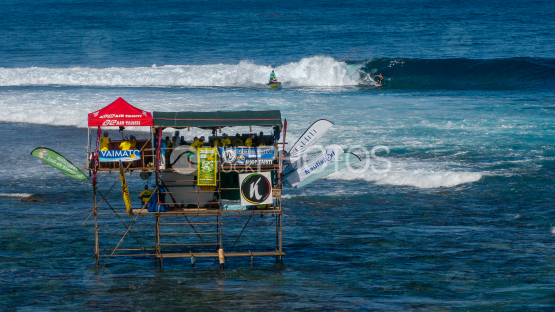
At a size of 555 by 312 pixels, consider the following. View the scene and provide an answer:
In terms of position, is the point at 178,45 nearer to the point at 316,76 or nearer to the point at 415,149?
the point at 316,76

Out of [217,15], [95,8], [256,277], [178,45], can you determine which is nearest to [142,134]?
[256,277]

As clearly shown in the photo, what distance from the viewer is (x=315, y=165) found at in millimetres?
20891

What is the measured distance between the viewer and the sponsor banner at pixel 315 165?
67.4 ft

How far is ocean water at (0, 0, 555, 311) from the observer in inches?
802

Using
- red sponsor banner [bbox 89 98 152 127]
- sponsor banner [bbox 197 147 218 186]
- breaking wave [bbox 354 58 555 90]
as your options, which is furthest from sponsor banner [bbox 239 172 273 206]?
breaking wave [bbox 354 58 555 90]

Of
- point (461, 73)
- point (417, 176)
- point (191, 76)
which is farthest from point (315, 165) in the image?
point (461, 73)

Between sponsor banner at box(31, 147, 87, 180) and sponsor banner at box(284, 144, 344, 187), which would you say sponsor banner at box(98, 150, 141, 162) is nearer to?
sponsor banner at box(31, 147, 87, 180)

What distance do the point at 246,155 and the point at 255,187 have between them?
1064 millimetres

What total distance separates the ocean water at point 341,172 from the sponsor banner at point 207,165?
10.9 ft

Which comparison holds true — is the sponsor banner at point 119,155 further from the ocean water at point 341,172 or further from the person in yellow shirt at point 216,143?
the ocean water at point 341,172

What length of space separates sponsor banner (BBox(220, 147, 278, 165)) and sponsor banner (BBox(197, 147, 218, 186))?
0.47m

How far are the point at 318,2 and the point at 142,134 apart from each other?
100 meters

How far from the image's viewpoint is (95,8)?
135m

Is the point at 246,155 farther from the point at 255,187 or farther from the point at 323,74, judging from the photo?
the point at 323,74
